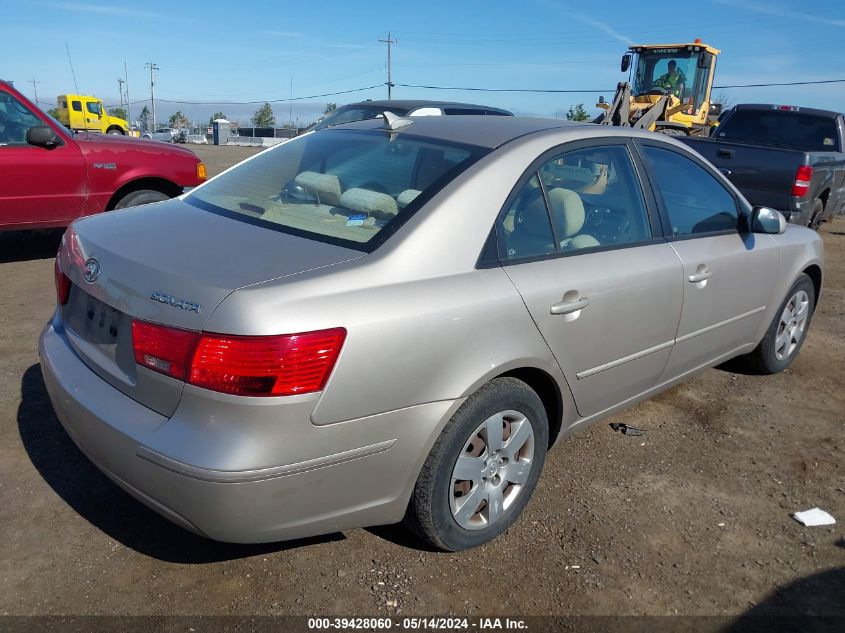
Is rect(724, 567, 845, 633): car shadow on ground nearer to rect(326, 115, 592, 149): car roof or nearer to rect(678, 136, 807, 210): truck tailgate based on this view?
rect(326, 115, 592, 149): car roof

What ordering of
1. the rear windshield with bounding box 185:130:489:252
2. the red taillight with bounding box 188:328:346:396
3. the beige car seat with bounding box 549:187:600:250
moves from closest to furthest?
1. the red taillight with bounding box 188:328:346:396
2. the rear windshield with bounding box 185:130:489:252
3. the beige car seat with bounding box 549:187:600:250

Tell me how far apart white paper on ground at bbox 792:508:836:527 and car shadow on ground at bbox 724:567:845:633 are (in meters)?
0.37

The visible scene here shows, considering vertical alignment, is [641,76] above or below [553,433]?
above

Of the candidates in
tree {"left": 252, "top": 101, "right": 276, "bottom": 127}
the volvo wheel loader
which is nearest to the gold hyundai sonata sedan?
the volvo wheel loader

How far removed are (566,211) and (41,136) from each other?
17.2ft

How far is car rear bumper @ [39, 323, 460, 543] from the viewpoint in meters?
2.12

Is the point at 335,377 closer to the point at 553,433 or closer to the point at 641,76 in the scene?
the point at 553,433

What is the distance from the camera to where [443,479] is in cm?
257

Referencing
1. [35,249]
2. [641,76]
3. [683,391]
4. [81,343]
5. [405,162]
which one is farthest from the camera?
[641,76]

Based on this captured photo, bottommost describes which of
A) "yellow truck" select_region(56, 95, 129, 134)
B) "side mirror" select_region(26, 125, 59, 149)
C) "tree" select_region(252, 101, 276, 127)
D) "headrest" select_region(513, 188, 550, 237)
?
"tree" select_region(252, 101, 276, 127)

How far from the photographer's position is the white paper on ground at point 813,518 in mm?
3158

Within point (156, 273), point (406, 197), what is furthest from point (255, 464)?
point (406, 197)

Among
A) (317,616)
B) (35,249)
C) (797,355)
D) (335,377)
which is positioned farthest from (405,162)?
(35,249)

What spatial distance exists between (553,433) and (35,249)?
6.76 meters
